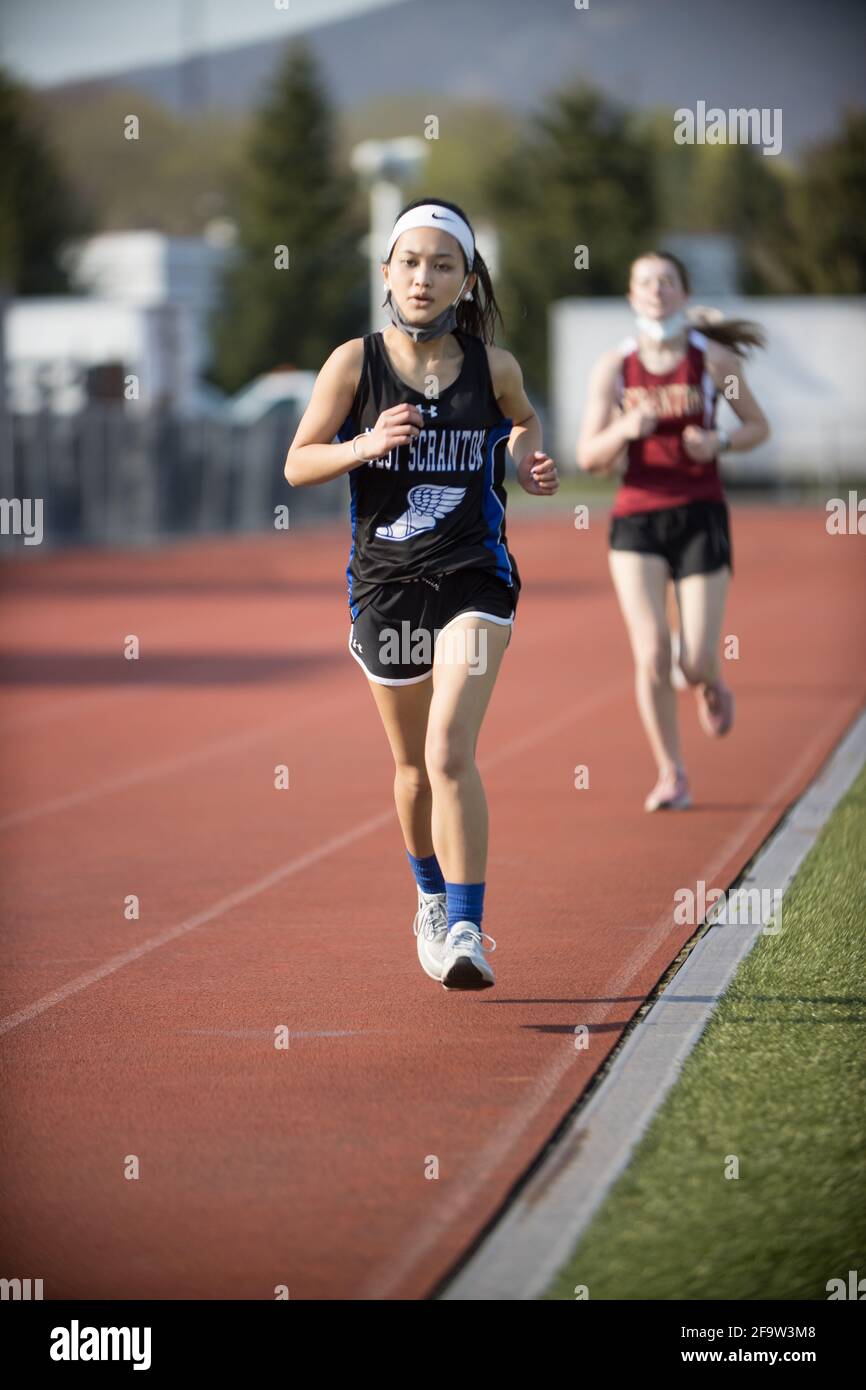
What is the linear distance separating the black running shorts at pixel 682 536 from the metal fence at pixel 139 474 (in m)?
21.3

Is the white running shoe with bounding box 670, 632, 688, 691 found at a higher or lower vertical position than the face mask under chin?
higher

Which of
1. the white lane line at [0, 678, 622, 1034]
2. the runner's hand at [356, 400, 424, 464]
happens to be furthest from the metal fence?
the runner's hand at [356, 400, 424, 464]

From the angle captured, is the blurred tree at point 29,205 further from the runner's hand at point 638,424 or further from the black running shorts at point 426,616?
the black running shorts at point 426,616

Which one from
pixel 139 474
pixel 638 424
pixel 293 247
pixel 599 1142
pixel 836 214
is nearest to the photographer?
pixel 599 1142

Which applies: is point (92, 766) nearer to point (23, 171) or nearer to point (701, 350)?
point (701, 350)

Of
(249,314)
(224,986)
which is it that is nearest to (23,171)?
(249,314)

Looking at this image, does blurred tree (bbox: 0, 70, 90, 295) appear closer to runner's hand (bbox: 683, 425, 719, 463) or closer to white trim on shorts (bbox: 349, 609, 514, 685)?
runner's hand (bbox: 683, 425, 719, 463)

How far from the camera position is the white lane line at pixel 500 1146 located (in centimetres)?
402

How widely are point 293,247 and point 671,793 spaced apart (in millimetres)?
68166

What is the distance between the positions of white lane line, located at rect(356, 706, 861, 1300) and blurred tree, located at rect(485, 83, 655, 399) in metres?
63.4

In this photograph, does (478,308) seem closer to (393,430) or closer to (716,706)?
(393,430)

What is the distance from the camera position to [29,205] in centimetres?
8225

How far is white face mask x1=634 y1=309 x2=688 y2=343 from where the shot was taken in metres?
9.07

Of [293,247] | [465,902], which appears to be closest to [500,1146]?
[465,902]
